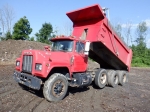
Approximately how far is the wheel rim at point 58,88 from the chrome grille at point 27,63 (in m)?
1.07

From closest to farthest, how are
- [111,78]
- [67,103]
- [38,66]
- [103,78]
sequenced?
1. [38,66]
2. [67,103]
3. [103,78]
4. [111,78]

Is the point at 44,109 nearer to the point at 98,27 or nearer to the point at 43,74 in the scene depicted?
the point at 43,74

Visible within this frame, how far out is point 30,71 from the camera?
578cm

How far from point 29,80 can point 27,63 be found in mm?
672

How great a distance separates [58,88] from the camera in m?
5.80

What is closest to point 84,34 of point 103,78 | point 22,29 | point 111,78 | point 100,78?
point 100,78

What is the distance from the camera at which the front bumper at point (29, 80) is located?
5.41 m

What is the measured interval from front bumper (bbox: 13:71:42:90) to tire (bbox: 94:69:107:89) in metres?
3.51

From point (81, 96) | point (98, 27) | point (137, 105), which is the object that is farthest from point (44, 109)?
point (98, 27)

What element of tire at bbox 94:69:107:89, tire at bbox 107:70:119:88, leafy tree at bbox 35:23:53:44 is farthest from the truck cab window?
leafy tree at bbox 35:23:53:44

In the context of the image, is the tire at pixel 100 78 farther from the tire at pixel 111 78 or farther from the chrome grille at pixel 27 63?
the chrome grille at pixel 27 63

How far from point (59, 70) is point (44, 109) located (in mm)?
1838

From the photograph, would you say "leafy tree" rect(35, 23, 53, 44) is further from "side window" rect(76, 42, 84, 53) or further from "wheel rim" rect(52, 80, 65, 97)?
"wheel rim" rect(52, 80, 65, 97)

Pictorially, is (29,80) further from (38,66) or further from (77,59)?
(77,59)
